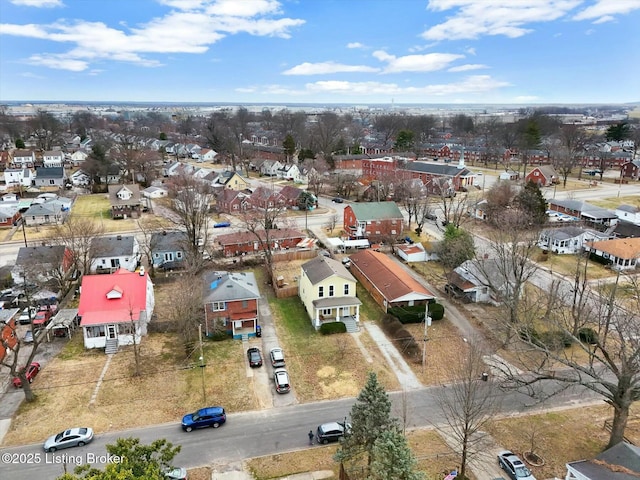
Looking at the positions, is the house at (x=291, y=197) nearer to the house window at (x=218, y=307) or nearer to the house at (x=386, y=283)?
the house at (x=386, y=283)

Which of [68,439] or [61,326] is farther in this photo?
[61,326]

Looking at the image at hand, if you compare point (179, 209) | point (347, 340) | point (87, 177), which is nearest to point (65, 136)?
point (87, 177)

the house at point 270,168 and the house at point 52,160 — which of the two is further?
the house at point 52,160

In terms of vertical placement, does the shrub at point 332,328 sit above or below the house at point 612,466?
below

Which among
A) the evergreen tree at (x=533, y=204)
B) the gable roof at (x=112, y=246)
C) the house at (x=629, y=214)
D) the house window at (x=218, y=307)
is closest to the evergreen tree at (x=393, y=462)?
the house window at (x=218, y=307)

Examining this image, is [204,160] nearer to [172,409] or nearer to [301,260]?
[301,260]

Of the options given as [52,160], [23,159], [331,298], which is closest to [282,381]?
[331,298]

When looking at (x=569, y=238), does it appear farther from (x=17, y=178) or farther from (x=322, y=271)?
(x=17, y=178)

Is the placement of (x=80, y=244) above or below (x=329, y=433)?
above
